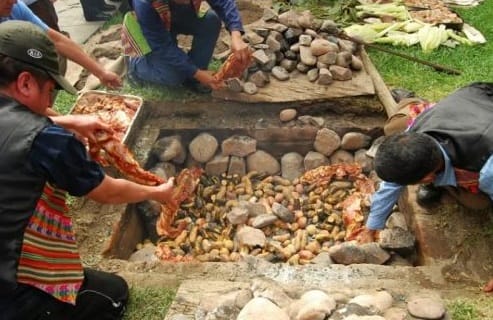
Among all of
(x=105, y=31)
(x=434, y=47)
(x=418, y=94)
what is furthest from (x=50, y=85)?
(x=434, y=47)

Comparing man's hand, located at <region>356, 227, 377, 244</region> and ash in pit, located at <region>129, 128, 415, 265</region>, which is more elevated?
man's hand, located at <region>356, 227, 377, 244</region>

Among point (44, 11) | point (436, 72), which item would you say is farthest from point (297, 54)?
point (44, 11)

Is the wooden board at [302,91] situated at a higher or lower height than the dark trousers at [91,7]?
higher

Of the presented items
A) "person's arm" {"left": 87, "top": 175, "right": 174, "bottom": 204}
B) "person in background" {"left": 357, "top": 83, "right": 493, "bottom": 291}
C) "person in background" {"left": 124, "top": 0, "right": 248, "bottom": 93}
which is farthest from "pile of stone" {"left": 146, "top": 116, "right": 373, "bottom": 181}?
"person's arm" {"left": 87, "top": 175, "right": 174, "bottom": 204}

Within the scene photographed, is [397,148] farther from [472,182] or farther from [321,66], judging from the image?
[321,66]

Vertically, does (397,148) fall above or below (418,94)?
above

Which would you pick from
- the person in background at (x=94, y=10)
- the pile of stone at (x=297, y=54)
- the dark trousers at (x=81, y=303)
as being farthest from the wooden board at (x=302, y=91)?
the person in background at (x=94, y=10)

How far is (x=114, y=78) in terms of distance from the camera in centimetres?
386

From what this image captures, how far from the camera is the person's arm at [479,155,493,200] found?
2.76 metres

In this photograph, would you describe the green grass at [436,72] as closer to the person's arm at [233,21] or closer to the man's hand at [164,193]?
the person's arm at [233,21]

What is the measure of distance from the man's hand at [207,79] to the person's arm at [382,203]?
183cm

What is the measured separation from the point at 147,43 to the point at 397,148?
258 cm

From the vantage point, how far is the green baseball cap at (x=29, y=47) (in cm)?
207

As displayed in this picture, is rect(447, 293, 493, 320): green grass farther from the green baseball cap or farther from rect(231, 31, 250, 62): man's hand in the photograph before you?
rect(231, 31, 250, 62): man's hand
